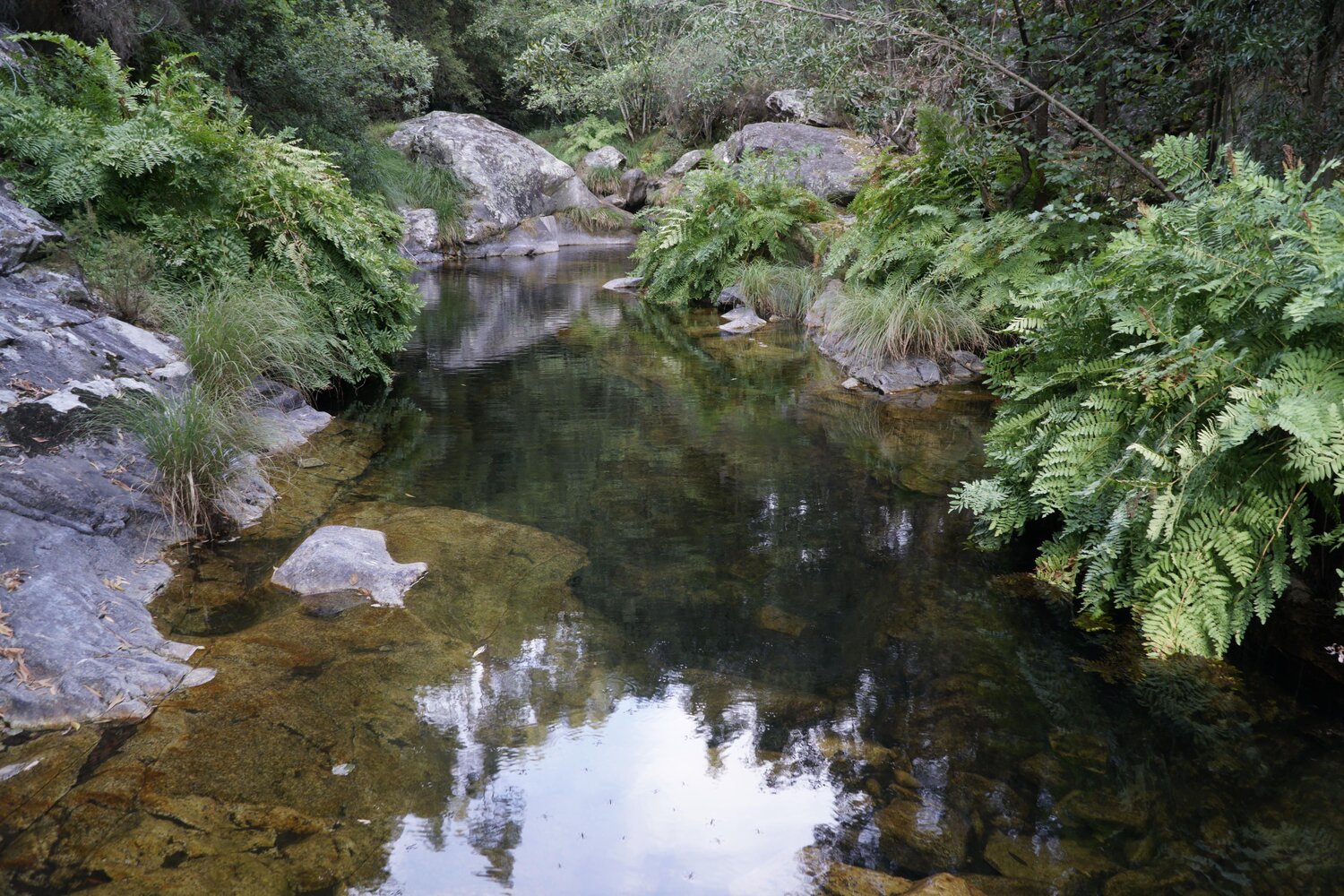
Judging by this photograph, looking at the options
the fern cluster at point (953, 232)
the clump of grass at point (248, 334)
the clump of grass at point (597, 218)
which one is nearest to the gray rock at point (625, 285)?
the fern cluster at point (953, 232)

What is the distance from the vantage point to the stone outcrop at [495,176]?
791 inches

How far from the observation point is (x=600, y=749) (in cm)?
304

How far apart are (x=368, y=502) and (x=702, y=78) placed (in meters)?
4.36

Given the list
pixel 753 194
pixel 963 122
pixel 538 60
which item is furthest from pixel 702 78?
pixel 753 194

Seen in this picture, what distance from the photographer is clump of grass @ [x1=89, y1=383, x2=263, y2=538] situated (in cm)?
442

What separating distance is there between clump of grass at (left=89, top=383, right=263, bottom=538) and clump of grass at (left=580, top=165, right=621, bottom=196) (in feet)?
64.7

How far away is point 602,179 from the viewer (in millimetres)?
23312

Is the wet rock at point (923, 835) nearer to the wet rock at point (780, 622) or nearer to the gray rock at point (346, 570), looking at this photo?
the wet rock at point (780, 622)

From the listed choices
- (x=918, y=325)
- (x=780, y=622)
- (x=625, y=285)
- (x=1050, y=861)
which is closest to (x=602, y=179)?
(x=625, y=285)

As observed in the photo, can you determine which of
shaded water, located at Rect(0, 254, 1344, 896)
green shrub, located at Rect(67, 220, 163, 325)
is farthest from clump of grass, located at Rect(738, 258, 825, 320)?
green shrub, located at Rect(67, 220, 163, 325)

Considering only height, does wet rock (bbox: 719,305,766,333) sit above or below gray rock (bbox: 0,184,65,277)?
below

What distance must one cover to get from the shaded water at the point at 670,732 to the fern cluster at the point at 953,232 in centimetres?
297

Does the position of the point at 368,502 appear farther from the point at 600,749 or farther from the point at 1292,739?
the point at 1292,739

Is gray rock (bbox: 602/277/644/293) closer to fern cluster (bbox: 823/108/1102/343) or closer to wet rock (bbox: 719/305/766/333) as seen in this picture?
wet rock (bbox: 719/305/766/333)
